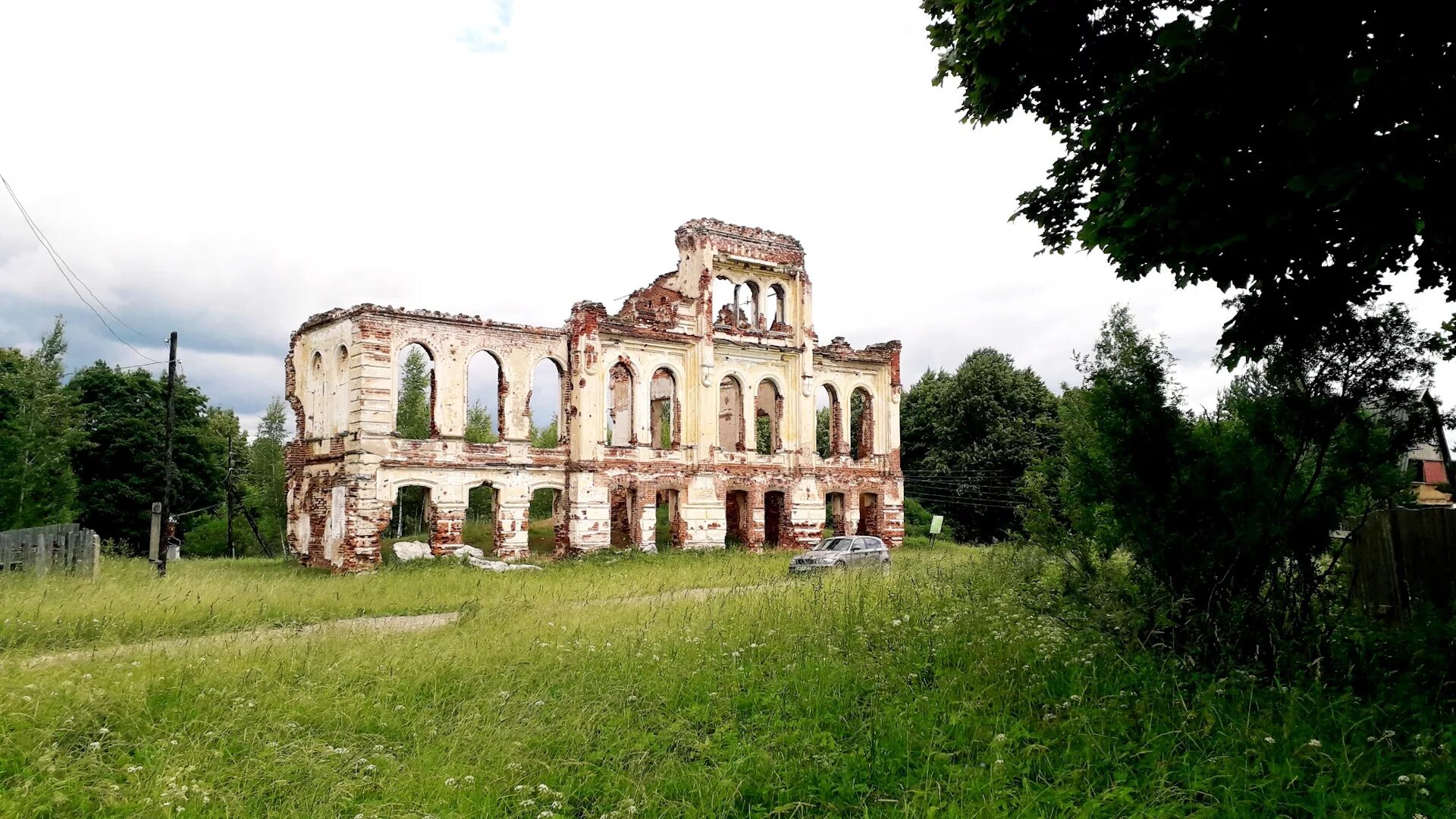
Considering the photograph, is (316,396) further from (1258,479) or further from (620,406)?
(1258,479)

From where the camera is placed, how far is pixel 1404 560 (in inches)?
326

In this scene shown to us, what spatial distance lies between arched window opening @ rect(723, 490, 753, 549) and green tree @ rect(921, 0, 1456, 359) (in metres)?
21.8

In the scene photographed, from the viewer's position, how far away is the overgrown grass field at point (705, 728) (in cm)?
545

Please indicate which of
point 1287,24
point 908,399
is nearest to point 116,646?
point 1287,24

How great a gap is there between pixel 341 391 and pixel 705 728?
20274mm

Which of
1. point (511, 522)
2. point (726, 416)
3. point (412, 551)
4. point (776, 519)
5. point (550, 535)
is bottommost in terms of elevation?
point (412, 551)

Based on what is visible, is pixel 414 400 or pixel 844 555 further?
pixel 414 400

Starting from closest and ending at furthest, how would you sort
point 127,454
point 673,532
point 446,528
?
point 446,528, point 673,532, point 127,454

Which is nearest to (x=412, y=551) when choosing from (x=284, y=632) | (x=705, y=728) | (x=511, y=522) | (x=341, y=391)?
(x=511, y=522)

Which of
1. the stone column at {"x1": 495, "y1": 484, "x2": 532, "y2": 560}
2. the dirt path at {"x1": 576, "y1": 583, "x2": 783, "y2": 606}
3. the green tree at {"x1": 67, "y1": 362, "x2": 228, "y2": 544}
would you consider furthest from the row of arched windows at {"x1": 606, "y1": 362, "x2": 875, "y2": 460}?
the green tree at {"x1": 67, "y1": 362, "x2": 228, "y2": 544}

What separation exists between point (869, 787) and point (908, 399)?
3941cm

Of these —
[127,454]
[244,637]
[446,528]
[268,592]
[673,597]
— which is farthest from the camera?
[127,454]

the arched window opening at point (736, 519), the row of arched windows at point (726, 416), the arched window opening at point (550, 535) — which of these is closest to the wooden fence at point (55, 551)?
the arched window opening at point (550, 535)

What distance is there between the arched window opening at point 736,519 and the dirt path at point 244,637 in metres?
15.7
